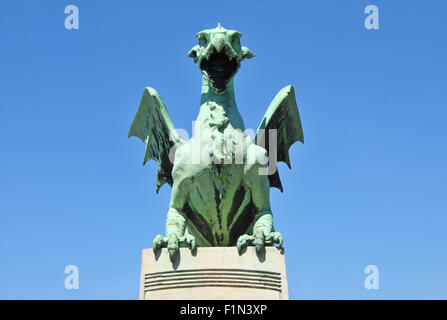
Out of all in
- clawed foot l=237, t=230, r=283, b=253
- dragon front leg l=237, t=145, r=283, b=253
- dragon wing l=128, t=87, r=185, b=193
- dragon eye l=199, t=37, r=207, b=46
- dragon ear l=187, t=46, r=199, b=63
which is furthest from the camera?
dragon wing l=128, t=87, r=185, b=193

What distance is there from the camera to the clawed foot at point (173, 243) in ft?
23.1

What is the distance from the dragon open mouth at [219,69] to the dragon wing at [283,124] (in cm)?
79

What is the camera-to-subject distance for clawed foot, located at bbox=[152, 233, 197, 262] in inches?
277

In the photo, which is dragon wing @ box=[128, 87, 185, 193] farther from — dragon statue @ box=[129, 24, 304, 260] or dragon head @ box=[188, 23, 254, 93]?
dragon head @ box=[188, 23, 254, 93]

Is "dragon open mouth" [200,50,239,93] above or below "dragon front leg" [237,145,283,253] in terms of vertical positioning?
above

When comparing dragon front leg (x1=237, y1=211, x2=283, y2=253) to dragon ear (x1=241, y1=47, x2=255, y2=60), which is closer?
dragon front leg (x1=237, y1=211, x2=283, y2=253)

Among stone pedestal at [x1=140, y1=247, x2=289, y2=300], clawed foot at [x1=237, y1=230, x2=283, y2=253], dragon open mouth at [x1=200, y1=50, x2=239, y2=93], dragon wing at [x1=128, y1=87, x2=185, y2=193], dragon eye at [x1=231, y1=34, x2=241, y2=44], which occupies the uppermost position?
dragon eye at [x1=231, y1=34, x2=241, y2=44]

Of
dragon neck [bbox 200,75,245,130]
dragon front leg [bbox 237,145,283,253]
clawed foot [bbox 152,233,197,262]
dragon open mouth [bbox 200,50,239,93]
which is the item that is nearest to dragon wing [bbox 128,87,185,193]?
dragon neck [bbox 200,75,245,130]

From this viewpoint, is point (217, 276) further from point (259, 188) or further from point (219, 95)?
point (219, 95)

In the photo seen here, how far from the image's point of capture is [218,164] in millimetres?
7602

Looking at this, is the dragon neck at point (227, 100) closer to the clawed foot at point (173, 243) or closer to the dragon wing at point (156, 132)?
the dragon wing at point (156, 132)

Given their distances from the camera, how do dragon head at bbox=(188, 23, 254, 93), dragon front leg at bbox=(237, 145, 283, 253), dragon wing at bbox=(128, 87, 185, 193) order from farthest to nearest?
dragon wing at bbox=(128, 87, 185, 193) → dragon head at bbox=(188, 23, 254, 93) → dragon front leg at bbox=(237, 145, 283, 253)

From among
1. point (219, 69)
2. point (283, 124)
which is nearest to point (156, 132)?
point (219, 69)
